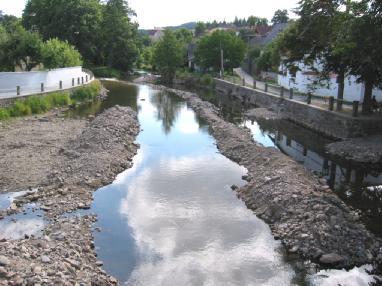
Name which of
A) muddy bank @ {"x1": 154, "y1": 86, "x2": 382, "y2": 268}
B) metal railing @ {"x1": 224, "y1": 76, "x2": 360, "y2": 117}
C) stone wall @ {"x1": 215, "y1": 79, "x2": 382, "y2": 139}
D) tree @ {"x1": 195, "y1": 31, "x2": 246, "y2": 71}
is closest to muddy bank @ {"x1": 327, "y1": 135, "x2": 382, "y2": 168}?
stone wall @ {"x1": 215, "y1": 79, "x2": 382, "y2": 139}

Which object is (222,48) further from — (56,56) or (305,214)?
(305,214)

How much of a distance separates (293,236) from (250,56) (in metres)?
66.4

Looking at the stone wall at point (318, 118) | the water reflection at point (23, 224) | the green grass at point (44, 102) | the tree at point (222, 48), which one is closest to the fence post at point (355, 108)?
the stone wall at point (318, 118)

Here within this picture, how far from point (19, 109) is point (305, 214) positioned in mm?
22500

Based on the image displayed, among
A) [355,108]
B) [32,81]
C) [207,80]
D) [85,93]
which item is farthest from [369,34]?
[207,80]

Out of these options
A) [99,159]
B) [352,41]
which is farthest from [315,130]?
[99,159]

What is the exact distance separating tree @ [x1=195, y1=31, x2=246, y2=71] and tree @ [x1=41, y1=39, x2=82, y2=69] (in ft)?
73.1

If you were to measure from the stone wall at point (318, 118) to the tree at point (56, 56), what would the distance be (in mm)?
19711

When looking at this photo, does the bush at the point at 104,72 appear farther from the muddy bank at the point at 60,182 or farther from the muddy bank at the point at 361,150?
the muddy bank at the point at 361,150

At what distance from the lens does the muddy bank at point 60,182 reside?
9633 millimetres

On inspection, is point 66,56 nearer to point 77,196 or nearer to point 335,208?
point 77,196

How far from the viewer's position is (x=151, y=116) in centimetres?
3634

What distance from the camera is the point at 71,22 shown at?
74875mm

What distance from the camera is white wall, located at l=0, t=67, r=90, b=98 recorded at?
3225 cm
